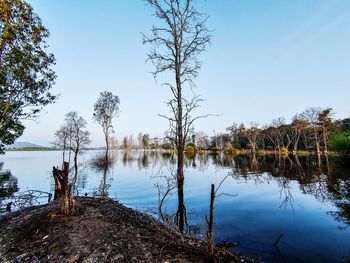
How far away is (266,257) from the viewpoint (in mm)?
5770

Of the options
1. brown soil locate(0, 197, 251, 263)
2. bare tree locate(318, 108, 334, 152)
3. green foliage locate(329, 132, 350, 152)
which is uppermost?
bare tree locate(318, 108, 334, 152)

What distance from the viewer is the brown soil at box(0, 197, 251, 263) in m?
4.34

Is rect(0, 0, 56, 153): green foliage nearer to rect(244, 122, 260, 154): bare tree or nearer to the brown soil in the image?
the brown soil

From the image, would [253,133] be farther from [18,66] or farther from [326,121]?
[18,66]

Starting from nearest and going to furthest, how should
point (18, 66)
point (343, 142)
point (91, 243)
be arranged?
point (91, 243), point (18, 66), point (343, 142)

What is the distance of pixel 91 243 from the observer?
4.80 m

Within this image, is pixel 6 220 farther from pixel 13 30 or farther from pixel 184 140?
pixel 13 30

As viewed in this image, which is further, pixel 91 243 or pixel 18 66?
pixel 18 66

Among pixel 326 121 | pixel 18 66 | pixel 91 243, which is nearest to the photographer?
pixel 91 243

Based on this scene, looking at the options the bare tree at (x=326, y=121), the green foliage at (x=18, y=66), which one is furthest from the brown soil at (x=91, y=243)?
the bare tree at (x=326, y=121)

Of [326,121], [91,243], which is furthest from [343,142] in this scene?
[91,243]

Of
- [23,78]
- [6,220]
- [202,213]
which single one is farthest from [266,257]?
[23,78]

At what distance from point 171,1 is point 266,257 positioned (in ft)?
49.0

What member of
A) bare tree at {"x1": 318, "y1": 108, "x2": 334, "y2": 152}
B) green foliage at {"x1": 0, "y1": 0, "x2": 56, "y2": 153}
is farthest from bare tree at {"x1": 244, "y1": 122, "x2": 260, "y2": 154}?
green foliage at {"x1": 0, "y1": 0, "x2": 56, "y2": 153}
